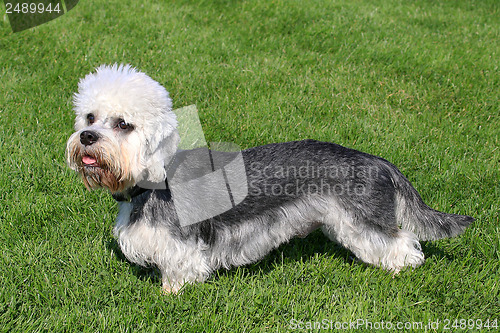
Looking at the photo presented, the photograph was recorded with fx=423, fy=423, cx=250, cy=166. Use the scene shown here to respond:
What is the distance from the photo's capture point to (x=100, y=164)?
294cm

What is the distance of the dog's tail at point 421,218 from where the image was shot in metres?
3.53

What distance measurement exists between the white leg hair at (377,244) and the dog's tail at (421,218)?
93 mm

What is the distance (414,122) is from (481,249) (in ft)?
8.32

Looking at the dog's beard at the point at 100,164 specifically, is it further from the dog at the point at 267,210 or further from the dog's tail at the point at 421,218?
the dog's tail at the point at 421,218

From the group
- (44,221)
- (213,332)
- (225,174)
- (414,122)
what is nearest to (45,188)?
(44,221)

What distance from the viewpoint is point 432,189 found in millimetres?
4789

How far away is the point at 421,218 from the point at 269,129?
2694 mm

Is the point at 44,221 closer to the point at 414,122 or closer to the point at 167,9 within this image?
the point at 414,122

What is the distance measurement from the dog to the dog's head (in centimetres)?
1
